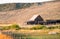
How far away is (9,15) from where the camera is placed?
49062 millimetres

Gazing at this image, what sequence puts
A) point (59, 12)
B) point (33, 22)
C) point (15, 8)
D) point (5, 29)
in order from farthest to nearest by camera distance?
point (15, 8), point (59, 12), point (33, 22), point (5, 29)

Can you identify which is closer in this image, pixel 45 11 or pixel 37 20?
pixel 37 20

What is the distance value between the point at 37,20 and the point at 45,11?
14247 millimetres

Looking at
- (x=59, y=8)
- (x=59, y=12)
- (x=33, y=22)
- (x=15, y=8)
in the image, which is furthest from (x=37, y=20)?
(x=15, y=8)

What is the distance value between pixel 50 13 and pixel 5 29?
2128cm

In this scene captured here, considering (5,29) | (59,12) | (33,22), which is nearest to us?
(5,29)

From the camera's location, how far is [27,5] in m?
59.8

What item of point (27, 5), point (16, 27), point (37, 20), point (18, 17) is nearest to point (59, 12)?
point (18, 17)

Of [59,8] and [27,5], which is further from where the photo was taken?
[27,5]

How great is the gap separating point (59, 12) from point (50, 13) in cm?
162

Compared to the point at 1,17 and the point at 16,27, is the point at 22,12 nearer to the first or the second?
the point at 1,17

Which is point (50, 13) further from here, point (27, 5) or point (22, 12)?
point (27, 5)

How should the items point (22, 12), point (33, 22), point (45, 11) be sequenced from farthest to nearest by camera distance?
point (22, 12) < point (45, 11) < point (33, 22)

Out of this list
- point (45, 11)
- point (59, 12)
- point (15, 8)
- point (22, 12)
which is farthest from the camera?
point (15, 8)
